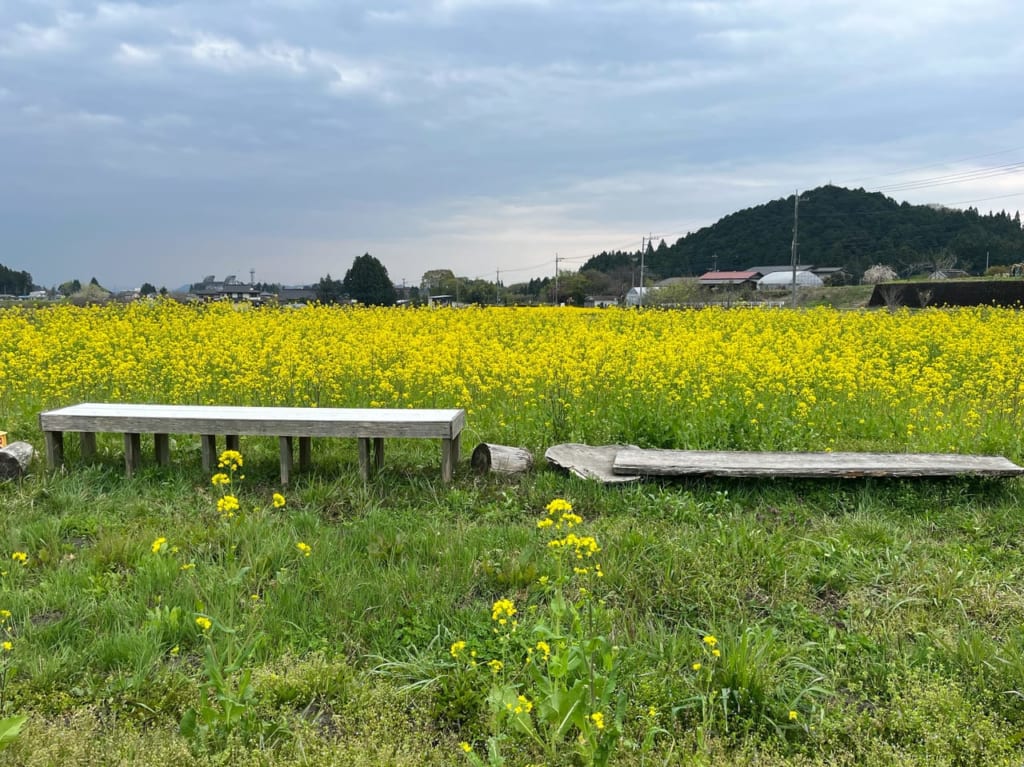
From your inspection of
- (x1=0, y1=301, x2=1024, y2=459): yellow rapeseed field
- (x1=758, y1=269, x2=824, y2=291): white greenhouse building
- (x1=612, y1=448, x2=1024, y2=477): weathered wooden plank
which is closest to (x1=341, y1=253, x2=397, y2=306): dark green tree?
(x1=0, y1=301, x2=1024, y2=459): yellow rapeseed field

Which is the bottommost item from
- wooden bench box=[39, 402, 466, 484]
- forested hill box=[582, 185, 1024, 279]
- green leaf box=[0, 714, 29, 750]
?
green leaf box=[0, 714, 29, 750]

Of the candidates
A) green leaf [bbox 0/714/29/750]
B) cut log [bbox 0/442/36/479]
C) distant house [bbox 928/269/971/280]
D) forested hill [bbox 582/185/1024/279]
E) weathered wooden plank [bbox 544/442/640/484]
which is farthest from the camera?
forested hill [bbox 582/185/1024/279]

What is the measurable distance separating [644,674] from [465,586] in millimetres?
971

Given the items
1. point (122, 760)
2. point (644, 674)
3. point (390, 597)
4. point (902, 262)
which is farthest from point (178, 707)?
point (902, 262)

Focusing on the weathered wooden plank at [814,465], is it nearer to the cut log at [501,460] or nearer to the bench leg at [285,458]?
the cut log at [501,460]

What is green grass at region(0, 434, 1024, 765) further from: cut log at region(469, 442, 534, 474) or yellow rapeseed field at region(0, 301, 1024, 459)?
yellow rapeseed field at region(0, 301, 1024, 459)

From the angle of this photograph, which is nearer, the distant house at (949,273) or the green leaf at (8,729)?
the green leaf at (8,729)

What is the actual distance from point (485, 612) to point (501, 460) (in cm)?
189

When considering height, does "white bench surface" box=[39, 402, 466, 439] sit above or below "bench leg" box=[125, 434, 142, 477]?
above

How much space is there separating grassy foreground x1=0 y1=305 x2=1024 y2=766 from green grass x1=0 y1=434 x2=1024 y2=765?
0.01 metres

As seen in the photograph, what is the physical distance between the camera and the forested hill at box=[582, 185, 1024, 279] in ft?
177

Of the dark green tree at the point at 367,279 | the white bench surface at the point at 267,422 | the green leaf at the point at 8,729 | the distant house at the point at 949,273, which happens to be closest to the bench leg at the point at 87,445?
the white bench surface at the point at 267,422

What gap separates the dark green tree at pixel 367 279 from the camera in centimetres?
3888

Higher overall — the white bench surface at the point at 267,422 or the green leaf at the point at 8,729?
the white bench surface at the point at 267,422
